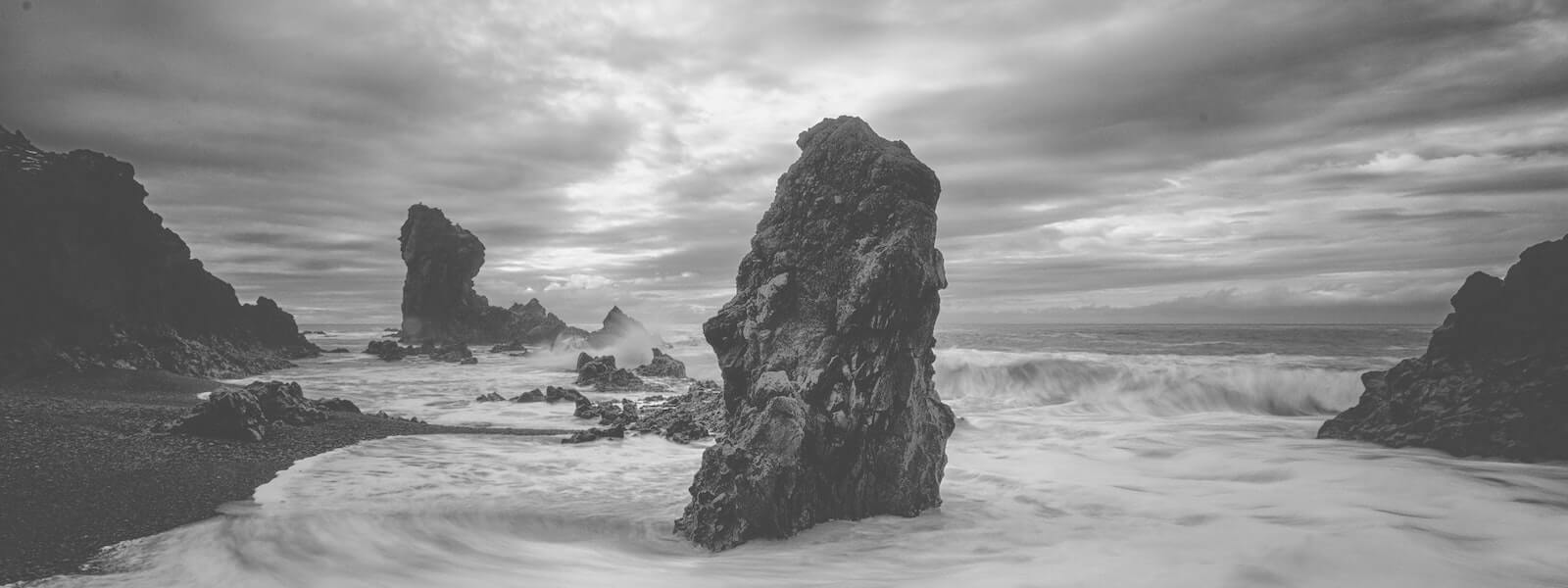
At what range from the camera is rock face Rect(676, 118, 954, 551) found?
20.0ft

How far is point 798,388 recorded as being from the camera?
6.62m

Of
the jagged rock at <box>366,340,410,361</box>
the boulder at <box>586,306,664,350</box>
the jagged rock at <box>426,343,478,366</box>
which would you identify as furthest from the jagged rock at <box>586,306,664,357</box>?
the jagged rock at <box>366,340,410,361</box>

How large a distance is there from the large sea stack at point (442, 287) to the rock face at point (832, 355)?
50303 millimetres

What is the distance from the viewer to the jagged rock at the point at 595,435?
11886 mm

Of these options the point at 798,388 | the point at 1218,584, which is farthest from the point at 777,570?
the point at 1218,584

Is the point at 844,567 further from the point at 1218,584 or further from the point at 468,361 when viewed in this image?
the point at 468,361

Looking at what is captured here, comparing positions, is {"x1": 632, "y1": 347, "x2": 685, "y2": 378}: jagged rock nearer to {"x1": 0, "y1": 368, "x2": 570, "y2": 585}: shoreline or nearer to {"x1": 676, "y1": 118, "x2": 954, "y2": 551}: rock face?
{"x1": 0, "y1": 368, "x2": 570, "y2": 585}: shoreline

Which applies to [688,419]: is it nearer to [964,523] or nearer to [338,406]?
→ [964,523]

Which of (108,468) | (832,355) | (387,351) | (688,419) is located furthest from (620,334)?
(832,355)

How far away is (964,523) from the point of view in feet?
22.3

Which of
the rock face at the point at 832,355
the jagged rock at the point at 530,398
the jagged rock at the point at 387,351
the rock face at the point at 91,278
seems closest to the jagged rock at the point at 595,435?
the rock face at the point at 832,355

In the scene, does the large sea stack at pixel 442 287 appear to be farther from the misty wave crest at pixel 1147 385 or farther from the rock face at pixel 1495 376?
the rock face at pixel 1495 376

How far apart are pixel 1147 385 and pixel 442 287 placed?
54309mm

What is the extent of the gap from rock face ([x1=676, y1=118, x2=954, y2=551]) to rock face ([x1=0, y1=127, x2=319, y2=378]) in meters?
20.1
